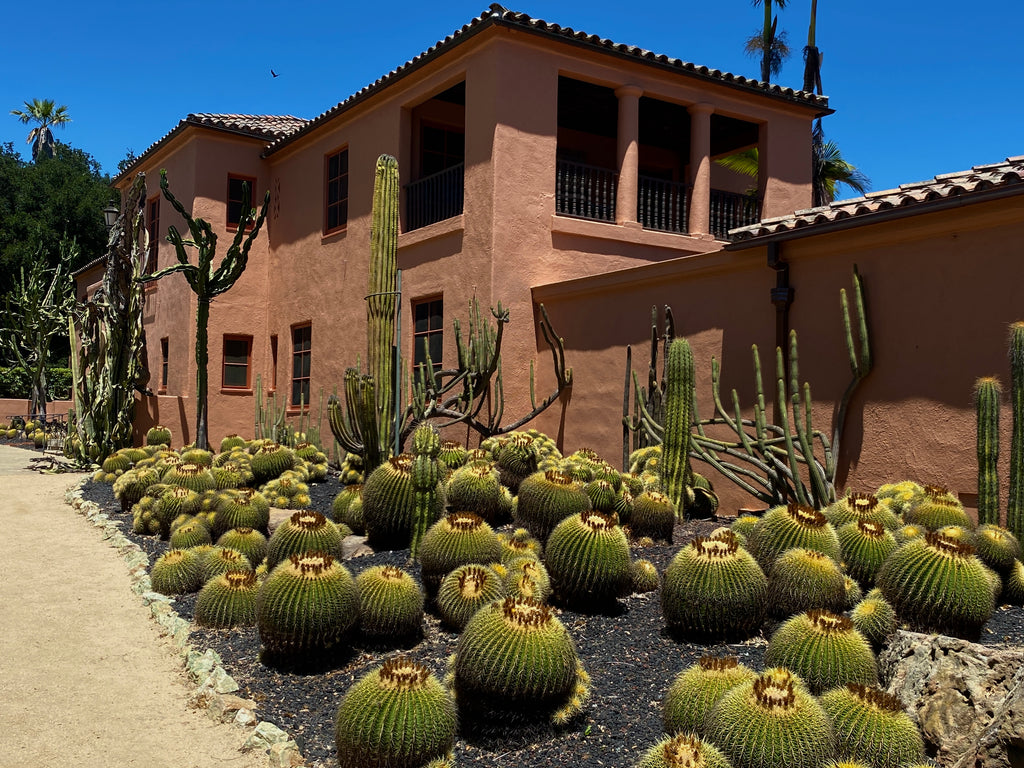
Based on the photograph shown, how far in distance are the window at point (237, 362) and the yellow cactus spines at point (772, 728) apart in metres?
16.8

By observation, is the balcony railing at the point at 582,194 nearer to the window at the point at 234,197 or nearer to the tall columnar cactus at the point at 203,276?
the tall columnar cactus at the point at 203,276

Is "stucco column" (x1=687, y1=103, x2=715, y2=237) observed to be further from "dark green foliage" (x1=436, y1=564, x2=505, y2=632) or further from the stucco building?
"dark green foliage" (x1=436, y1=564, x2=505, y2=632)

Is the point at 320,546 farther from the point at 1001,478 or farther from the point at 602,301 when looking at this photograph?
the point at 602,301

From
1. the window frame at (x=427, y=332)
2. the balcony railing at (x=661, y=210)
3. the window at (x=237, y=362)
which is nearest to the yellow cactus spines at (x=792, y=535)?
the window frame at (x=427, y=332)

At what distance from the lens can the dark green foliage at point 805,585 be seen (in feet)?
17.4

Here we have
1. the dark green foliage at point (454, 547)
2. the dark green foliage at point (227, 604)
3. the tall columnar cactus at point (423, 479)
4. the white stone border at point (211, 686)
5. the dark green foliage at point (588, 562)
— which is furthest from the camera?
the tall columnar cactus at point (423, 479)

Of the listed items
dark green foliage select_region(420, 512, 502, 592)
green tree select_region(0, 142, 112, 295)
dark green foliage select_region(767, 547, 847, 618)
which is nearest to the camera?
dark green foliage select_region(767, 547, 847, 618)

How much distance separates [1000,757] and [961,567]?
2.26m

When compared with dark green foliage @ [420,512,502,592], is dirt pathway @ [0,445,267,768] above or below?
below

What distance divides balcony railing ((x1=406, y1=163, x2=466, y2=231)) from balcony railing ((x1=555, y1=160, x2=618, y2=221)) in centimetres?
154

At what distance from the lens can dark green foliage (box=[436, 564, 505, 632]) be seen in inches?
226

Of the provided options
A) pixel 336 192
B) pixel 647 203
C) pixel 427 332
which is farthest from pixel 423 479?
pixel 336 192

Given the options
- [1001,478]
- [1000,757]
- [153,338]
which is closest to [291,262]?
[153,338]

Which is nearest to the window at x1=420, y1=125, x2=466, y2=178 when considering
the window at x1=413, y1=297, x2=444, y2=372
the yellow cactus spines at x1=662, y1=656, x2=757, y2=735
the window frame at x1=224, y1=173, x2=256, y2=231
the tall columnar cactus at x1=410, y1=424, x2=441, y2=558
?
the window at x1=413, y1=297, x2=444, y2=372
